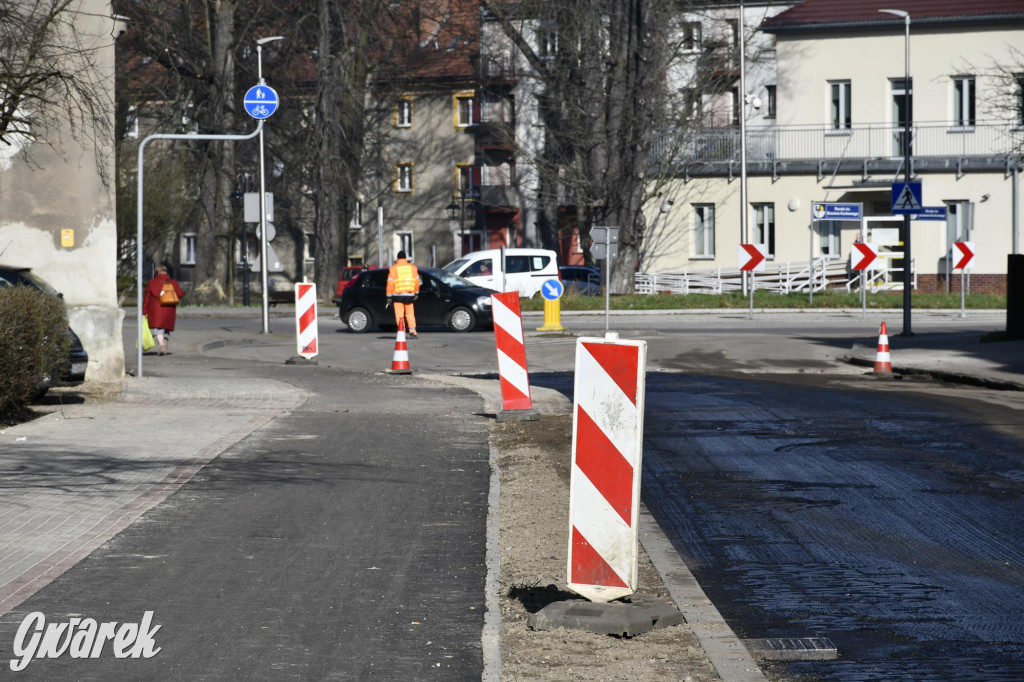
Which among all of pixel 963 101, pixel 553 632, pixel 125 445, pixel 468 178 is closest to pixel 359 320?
pixel 125 445

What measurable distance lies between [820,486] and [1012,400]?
7057 mm

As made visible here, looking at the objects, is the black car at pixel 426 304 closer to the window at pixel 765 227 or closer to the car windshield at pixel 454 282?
the car windshield at pixel 454 282

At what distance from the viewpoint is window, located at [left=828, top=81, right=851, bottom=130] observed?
5188 cm

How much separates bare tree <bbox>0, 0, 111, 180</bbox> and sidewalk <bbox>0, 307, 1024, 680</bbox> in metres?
3.16

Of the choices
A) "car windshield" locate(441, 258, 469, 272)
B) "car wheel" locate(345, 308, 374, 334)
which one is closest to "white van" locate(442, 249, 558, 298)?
"car windshield" locate(441, 258, 469, 272)

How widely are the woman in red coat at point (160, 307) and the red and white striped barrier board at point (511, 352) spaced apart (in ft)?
36.5

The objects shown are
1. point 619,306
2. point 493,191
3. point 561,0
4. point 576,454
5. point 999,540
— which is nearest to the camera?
point 576,454

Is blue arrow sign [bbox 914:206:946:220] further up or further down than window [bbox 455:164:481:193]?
further down

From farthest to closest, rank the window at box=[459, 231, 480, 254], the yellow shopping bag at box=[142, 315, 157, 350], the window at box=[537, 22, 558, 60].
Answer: the window at box=[459, 231, 480, 254] < the window at box=[537, 22, 558, 60] < the yellow shopping bag at box=[142, 315, 157, 350]

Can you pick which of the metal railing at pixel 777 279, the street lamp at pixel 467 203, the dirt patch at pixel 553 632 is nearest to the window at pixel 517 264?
the metal railing at pixel 777 279

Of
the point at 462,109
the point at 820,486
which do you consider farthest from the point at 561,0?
the point at 820,486

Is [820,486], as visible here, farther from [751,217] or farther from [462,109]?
[462,109]

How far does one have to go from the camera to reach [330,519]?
861 cm

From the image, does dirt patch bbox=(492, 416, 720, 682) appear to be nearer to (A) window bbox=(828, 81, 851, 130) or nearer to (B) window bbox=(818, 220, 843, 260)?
(B) window bbox=(818, 220, 843, 260)
